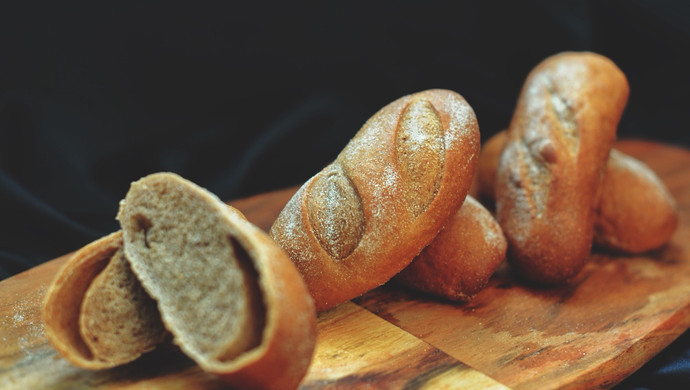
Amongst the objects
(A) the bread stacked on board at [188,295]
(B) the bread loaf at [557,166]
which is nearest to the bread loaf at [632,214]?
(B) the bread loaf at [557,166]

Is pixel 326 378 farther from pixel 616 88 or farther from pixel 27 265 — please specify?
pixel 616 88

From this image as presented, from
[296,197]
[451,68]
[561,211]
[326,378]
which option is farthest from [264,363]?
[451,68]

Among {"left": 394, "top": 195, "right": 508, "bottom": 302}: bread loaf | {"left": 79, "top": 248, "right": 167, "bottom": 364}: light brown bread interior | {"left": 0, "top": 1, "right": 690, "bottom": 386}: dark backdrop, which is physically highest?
{"left": 0, "top": 1, "right": 690, "bottom": 386}: dark backdrop

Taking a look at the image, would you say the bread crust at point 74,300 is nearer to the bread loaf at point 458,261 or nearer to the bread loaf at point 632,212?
the bread loaf at point 458,261

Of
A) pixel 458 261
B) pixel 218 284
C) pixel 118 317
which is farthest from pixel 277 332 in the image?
pixel 458 261

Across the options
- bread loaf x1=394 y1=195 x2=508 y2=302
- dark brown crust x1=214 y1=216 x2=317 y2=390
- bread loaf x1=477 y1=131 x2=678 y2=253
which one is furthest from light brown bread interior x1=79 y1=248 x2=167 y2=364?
bread loaf x1=477 y1=131 x2=678 y2=253

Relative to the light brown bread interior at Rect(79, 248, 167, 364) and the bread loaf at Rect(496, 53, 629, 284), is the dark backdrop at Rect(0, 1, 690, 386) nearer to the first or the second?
the light brown bread interior at Rect(79, 248, 167, 364)

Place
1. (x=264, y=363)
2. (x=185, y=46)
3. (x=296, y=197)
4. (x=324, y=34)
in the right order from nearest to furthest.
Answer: (x=264, y=363) < (x=296, y=197) < (x=185, y=46) < (x=324, y=34)
